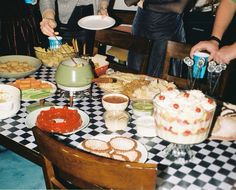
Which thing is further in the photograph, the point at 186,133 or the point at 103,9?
the point at 103,9

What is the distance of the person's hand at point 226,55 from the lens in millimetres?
1958

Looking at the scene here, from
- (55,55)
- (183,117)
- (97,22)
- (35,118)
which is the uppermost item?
(97,22)

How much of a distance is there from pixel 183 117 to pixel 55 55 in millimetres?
1314

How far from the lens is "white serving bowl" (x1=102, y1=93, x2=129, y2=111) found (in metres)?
1.67

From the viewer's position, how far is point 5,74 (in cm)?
208

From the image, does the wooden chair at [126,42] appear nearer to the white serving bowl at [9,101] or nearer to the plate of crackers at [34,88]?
the plate of crackers at [34,88]

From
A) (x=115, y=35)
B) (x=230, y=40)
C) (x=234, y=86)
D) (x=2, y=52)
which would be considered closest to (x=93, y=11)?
(x=115, y=35)

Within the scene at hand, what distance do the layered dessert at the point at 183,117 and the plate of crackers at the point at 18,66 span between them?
3.64 ft

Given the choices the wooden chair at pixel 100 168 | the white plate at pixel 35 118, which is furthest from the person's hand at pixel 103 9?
the wooden chair at pixel 100 168

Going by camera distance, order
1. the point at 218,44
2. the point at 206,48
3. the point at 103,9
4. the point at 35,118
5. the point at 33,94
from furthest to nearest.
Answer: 1. the point at 103,9
2. the point at 218,44
3. the point at 206,48
4. the point at 33,94
5. the point at 35,118

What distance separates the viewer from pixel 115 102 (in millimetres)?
1713

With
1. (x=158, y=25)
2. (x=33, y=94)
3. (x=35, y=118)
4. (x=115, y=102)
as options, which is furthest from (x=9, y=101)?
(x=158, y=25)

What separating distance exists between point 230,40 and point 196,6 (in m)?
0.51

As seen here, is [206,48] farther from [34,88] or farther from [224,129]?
[34,88]
